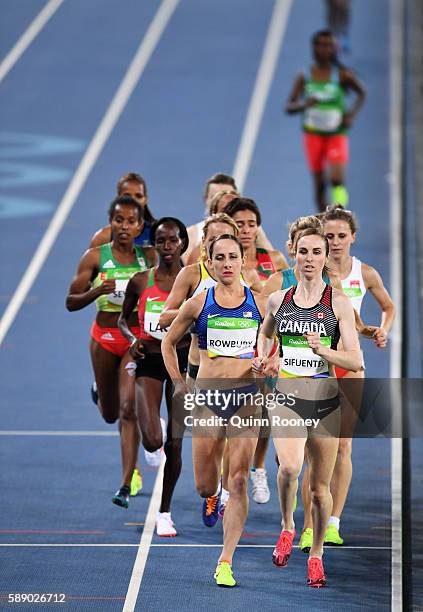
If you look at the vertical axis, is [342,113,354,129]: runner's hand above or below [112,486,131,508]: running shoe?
above

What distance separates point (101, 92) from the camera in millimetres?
21078

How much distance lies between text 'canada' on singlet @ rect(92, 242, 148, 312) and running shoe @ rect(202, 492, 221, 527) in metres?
1.55

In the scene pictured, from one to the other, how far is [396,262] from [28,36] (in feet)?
33.9

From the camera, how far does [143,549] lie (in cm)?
866

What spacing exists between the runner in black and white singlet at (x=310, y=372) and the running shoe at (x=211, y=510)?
1211 mm

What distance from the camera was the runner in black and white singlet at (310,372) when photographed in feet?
24.9

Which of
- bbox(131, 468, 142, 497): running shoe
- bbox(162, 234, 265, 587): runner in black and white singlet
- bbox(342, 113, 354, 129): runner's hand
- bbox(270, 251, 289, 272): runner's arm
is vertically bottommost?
bbox(131, 468, 142, 497): running shoe

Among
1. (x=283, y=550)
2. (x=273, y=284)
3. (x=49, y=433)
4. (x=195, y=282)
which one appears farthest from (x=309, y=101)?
(x=283, y=550)

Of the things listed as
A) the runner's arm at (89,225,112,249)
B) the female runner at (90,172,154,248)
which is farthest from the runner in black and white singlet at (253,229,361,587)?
the runner's arm at (89,225,112,249)

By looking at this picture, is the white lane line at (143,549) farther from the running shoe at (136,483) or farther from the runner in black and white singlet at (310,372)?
the runner in black and white singlet at (310,372)

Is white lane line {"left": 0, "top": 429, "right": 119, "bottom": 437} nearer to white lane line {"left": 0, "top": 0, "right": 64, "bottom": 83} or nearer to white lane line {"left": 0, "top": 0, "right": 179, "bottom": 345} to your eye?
white lane line {"left": 0, "top": 0, "right": 179, "bottom": 345}

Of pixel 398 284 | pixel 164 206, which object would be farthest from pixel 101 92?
pixel 398 284

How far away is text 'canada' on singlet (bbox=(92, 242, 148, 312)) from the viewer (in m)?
9.55

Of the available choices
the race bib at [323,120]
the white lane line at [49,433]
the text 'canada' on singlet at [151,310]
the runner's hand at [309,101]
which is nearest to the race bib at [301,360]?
the text 'canada' on singlet at [151,310]
